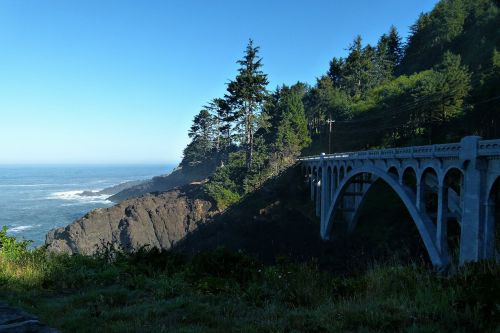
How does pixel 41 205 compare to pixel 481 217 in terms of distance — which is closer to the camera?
pixel 481 217

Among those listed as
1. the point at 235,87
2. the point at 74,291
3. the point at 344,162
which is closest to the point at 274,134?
the point at 235,87

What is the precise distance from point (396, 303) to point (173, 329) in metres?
3.05

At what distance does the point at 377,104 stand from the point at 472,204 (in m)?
50.1

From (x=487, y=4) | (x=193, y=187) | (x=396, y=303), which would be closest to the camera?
(x=396, y=303)

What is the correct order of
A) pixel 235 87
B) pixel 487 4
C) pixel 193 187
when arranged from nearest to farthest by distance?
pixel 235 87
pixel 193 187
pixel 487 4

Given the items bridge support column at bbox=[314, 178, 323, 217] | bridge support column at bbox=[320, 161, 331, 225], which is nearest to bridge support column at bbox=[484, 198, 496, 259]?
bridge support column at bbox=[320, 161, 331, 225]

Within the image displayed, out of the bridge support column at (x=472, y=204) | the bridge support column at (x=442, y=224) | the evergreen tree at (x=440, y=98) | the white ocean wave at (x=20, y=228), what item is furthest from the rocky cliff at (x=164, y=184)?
the bridge support column at (x=472, y=204)

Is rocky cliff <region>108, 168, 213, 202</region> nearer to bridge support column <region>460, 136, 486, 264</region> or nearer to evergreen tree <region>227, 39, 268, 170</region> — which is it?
evergreen tree <region>227, 39, 268, 170</region>

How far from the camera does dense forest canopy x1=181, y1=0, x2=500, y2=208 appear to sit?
148ft

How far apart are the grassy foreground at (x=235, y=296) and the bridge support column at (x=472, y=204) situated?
28.7 ft

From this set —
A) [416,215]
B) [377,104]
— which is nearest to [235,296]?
[416,215]

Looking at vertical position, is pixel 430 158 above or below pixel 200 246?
above

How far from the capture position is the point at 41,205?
84062mm

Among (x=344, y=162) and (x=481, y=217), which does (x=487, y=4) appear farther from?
(x=481, y=217)
